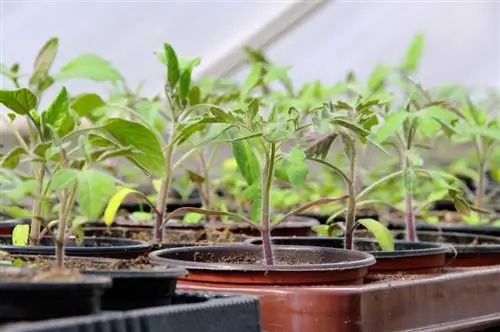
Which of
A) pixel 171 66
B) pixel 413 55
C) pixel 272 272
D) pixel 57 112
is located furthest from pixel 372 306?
pixel 413 55

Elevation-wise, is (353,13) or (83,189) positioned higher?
(353,13)

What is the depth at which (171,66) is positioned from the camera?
4.73ft

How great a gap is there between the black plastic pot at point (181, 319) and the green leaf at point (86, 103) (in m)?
0.64

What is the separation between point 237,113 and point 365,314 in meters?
0.36

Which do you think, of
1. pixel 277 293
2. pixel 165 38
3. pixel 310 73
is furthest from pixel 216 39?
pixel 277 293

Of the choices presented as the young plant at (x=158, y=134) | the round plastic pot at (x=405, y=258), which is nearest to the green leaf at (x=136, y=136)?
the young plant at (x=158, y=134)

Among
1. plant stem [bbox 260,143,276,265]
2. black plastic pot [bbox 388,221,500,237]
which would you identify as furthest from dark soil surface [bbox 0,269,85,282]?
black plastic pot [bbox 388,221,500,237]

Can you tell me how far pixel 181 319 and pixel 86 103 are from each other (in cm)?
74

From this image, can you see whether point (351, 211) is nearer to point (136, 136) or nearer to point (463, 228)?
point (136, 136)

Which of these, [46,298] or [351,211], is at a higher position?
[351,211]

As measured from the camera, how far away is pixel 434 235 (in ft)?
6.14

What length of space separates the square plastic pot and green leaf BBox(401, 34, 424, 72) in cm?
89

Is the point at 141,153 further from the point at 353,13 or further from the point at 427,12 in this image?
the point at 427,12

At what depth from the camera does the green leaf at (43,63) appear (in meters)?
1.41
